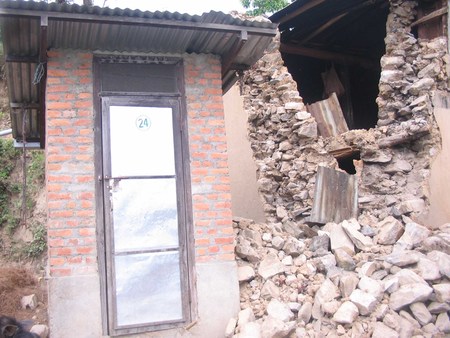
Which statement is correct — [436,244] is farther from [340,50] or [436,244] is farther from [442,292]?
[340,50]

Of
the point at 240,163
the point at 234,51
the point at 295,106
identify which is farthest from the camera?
the point at 240,163

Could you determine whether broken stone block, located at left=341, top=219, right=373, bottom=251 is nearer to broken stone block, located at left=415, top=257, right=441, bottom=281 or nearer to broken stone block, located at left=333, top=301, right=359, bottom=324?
broken stone block, located at left=415, top=257, right=441, bottom=281

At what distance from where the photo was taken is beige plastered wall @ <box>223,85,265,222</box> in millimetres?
9039

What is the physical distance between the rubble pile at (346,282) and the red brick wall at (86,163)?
652mm

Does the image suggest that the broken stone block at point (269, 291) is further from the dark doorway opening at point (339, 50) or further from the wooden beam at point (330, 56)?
the wooden beam at point (330, 56)

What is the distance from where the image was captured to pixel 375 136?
7992 mm

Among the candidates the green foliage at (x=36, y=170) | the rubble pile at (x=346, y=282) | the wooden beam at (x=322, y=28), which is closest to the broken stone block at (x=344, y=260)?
the rubble pile at (x=346, y=282)

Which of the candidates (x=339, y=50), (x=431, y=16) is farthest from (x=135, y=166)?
(x=339, y=50)

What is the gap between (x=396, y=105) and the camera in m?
7.98

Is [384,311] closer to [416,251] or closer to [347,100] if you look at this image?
[416,251]

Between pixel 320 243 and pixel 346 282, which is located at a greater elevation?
pixel 320 243

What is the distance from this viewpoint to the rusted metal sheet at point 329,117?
28.9ft

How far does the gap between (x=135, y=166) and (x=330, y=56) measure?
7325mm

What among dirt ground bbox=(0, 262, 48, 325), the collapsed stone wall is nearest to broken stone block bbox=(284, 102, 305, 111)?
the collapsed stone wall
